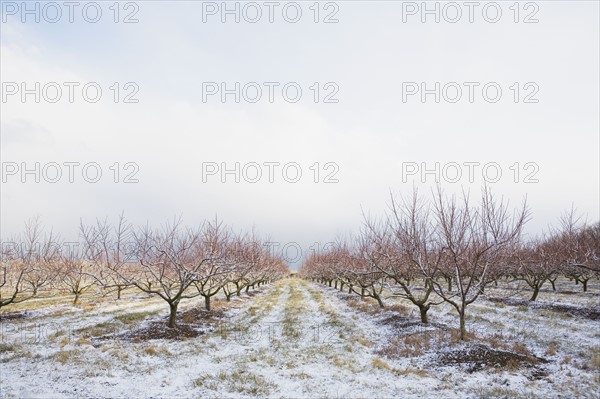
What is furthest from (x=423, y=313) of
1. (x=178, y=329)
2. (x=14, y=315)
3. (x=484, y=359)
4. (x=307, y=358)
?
(x=14, y=315)

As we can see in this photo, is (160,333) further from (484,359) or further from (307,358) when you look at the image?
(484,359)

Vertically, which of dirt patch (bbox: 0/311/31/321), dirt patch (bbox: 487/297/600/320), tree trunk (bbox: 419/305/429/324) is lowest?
dirt patch (bbox: 0/311/31/321)

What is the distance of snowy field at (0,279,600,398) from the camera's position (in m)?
8.45

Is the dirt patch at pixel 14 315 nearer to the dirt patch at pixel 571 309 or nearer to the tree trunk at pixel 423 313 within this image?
the tree trunk at pixel 423 313

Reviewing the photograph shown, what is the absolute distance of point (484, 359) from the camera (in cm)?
1026

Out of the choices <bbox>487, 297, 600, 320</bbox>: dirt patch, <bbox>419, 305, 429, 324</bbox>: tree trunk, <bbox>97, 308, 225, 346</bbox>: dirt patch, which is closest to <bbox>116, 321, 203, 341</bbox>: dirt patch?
<bbox>97, 308, 225, 346</bbox>: dirt patch

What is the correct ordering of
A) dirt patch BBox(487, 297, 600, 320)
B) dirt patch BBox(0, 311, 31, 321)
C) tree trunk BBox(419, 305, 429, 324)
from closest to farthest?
tree trunk BBox(419, 305, 429, 324), dirt patch BBox(487, 297, 600, 320), dirt patch BBox(0, 311, 31, 321)

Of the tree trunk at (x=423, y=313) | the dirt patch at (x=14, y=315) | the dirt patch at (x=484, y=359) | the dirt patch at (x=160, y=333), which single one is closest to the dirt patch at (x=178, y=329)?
the dirt patch at (x=160, y=333)

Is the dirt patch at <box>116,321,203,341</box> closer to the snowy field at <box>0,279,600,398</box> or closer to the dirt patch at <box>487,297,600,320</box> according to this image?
the snowy field at <box>0,279,600,398</box>

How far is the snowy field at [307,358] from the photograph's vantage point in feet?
27.7

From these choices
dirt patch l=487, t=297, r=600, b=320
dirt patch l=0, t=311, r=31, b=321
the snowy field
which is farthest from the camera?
dirt patch l=0, t=311, r=31, b=321

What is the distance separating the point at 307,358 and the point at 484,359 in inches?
217

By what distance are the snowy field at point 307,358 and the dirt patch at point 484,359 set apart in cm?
3

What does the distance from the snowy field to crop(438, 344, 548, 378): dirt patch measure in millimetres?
31
